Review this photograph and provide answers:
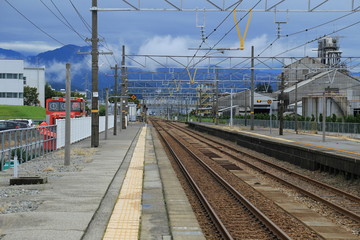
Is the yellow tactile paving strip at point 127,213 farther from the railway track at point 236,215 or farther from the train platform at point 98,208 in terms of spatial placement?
the railway track at point 236,215

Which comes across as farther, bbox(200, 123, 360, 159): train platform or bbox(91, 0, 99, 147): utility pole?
bbox(91, 0, 99, 147): utility pole

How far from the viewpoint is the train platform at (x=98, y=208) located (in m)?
8.34

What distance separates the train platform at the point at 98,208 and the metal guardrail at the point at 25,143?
2.32 ft

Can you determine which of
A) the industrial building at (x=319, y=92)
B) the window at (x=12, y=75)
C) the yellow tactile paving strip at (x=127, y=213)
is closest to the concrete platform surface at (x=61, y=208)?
the yellow tactile paving strip at (x=127, y=213)

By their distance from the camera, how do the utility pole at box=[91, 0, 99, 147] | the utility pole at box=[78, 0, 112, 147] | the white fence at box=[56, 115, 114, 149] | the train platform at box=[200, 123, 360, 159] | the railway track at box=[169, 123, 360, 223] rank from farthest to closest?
the utility pole at box=[91, 0, 99, 147], the utility pole at box=[78, 0, 112, 147], the white fence at box=[56, 115, 114, 149], the train platform at box=[200, 123, 360, 159], the railway track at box=[169, 123, 360, 223]

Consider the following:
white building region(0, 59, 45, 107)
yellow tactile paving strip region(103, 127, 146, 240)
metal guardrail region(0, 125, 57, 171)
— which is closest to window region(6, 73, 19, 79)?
white building region(0, 59, 45, 107)

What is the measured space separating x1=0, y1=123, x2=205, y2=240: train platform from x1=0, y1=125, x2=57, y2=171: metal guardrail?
71 cm

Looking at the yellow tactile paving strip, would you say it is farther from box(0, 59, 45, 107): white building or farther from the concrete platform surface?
box(0, 59, 45, 107): white building

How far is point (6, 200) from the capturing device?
11039 millimetres

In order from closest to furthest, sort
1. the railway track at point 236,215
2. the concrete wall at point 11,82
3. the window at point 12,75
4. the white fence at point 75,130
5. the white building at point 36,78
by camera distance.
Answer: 1. the railway track at point 236,215
2. the white fence at point 75,130
3. the concrete wall at point 11,82
4. the window at point 12,75
5. the white building at point 36,78

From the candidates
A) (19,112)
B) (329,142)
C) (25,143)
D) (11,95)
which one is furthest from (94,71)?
(11,95)

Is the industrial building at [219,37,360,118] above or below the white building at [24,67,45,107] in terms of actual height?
below

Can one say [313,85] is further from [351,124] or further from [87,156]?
[87,156]

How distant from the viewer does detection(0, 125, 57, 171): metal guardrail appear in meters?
17.1
